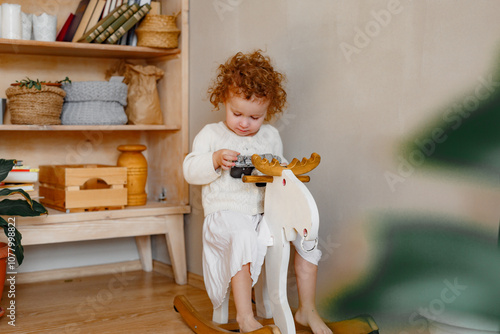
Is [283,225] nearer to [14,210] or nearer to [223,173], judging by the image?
[223,173]

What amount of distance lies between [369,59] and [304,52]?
0.27m

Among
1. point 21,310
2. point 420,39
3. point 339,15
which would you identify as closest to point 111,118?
point 21,310

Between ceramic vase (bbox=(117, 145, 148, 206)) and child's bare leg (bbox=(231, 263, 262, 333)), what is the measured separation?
3.00ft

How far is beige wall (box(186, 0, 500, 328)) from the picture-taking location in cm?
134

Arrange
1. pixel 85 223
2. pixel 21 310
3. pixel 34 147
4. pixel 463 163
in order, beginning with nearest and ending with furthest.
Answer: pixel 463 163 < pixel 21 310 < pixel 85 223 < pixel 34 147

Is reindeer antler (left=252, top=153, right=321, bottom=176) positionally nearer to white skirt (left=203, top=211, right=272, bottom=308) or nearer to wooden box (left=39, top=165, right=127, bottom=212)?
white skirt (left=203, top=211, right=272, bottom=308)

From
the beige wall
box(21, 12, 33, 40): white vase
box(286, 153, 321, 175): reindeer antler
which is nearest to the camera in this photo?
the beige wall

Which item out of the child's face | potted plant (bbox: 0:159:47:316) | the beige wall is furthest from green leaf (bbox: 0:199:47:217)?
the beige wall

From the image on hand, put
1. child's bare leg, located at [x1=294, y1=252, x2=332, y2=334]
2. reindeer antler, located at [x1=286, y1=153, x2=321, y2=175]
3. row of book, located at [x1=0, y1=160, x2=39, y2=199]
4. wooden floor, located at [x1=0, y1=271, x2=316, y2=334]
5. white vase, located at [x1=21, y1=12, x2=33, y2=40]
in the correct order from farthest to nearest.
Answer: white vase, located at [x1=21, y1=12, x2=33, y2=40]
row of book, located at [x1=0, y1=160, x2=39, y2=199]
wooden floor, located at [x1=0, y1=271, x2=316, y2=334]
child's bare leg, located at [x1=294, y1=252, x2=332, y2=334]
reindeer antler, located at [x1=286, y1=153, x2=321, y2=175]

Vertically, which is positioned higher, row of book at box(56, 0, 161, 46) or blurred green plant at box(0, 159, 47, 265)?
row of book at box(56, 0, 161, 46)

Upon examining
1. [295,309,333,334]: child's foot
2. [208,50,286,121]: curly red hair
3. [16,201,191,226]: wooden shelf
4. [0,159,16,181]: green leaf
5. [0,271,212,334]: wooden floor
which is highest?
[208,50,286,121]: curly red hair

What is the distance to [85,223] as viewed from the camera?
2.14 meters

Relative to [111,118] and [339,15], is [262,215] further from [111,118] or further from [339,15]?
[111,118]

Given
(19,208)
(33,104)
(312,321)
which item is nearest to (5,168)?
(19,208)
